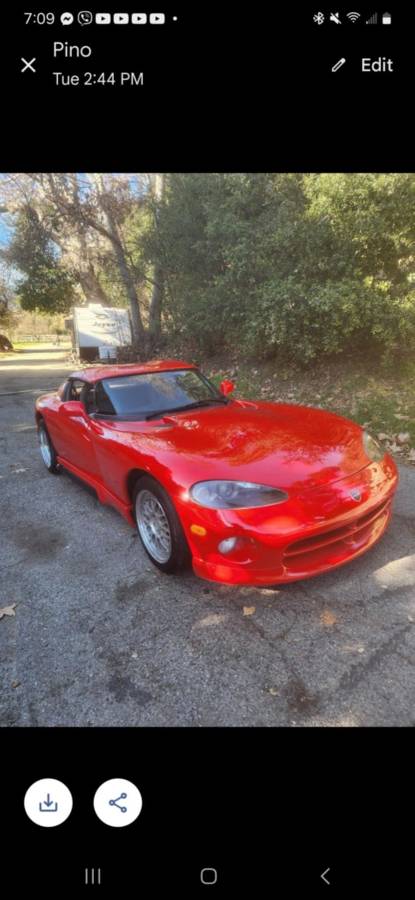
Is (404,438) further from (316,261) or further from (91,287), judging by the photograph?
(91,287)

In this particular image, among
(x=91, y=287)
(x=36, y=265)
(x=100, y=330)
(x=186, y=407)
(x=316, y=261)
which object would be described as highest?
(x=36, y=265)

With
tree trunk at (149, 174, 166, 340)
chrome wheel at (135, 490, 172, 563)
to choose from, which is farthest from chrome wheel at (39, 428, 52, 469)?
tree trunk at (149, 174, 166, 340)

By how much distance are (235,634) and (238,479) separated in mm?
819

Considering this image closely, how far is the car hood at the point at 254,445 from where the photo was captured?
7.79 feet

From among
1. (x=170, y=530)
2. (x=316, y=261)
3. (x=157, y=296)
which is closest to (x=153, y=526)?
(x=170, y=530)

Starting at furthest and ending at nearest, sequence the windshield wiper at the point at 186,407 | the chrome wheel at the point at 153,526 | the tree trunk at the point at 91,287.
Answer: the tree trunk at the point at 91,287, the windshield wiper at the point at 186,407, the chrome wheel at the point at 153,526

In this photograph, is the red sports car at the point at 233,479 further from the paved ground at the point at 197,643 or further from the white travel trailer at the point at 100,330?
the white travel trailer at the point at 100,330

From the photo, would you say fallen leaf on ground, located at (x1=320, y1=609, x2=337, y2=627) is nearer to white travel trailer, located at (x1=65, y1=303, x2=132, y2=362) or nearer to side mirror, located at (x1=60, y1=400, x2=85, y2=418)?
side mirror, located at (x1=60, y1=400, x2=85, y2=418)

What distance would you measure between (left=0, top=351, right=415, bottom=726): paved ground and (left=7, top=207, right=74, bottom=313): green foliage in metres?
17.8

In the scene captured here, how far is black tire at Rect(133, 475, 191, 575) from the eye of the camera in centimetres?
246

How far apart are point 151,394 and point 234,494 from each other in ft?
5.40

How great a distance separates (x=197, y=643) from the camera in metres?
2.18
